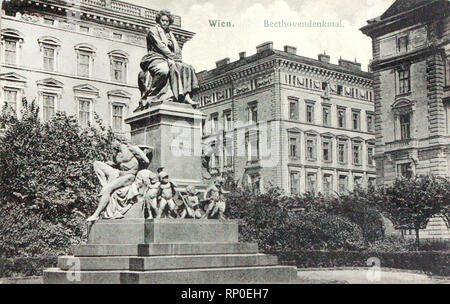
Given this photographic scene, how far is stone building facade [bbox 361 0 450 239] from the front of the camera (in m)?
31.9

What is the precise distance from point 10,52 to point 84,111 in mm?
5157

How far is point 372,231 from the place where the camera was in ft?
94.0

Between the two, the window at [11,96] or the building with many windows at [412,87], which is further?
the building with many windows at [412,87]

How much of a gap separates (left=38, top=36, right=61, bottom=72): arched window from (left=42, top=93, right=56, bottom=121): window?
144 cm

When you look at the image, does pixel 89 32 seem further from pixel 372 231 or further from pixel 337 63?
pixel 337 63

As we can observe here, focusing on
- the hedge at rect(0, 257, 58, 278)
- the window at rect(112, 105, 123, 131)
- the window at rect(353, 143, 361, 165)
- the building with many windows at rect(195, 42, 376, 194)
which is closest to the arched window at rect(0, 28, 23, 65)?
the window at rect(112, 105, 123, 131)

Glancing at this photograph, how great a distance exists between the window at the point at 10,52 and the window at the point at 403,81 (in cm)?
2034

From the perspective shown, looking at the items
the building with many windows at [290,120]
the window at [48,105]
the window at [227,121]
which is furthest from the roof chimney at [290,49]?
the window at [48,105]

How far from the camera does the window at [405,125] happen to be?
34.3 m

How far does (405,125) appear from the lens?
34500 mm

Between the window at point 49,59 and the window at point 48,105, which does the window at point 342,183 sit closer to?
the window at point 48,105

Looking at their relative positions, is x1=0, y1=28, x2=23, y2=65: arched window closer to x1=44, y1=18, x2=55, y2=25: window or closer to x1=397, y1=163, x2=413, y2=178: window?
x1=44, y1=18, x2=55, y2=25: window

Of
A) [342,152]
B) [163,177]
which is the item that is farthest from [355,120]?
[163,177]
